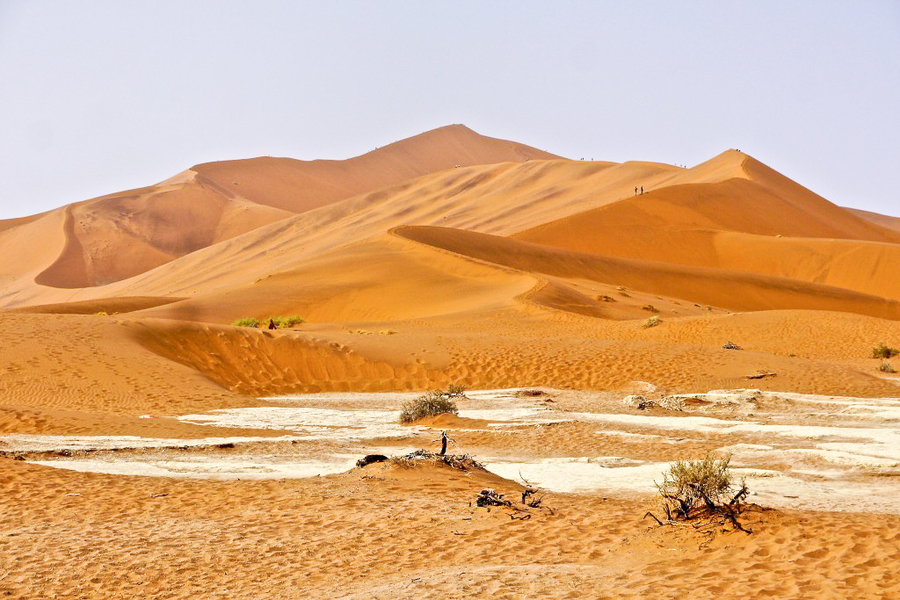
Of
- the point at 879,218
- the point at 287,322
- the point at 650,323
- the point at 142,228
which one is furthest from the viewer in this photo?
the point at 879,218

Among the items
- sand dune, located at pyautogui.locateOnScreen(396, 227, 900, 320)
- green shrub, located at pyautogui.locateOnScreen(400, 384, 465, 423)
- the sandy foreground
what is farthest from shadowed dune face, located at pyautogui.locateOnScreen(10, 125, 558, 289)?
the sandy foreground

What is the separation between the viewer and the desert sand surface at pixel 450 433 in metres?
7.01

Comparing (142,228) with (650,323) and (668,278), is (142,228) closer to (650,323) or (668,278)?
(668,278)

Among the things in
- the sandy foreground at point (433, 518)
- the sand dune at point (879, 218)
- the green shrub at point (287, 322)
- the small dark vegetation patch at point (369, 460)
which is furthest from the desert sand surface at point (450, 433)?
the sand dune at point (879, 218)

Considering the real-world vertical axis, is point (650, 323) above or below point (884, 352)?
above

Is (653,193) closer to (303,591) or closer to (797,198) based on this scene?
(797,198)

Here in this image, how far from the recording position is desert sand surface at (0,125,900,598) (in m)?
7.01

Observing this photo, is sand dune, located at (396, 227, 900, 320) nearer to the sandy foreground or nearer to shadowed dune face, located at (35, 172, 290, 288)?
the sandy foreground

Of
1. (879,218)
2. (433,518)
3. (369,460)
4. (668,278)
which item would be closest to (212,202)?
(668,278)

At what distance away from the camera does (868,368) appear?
80.4 ft

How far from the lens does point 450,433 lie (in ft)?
49.8

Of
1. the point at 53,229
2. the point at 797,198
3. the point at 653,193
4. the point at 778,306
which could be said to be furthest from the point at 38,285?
the point at 797,198

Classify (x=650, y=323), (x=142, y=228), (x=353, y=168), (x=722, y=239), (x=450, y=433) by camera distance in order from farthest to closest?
1. (x=353, y=168)
2. (x=142, y=228)
3. (x=722, y=239)
4. (x=650, y=323)
5. (x=450, y=433)

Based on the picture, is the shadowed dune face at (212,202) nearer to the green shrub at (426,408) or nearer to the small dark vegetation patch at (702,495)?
the green shrub at (426,408)
